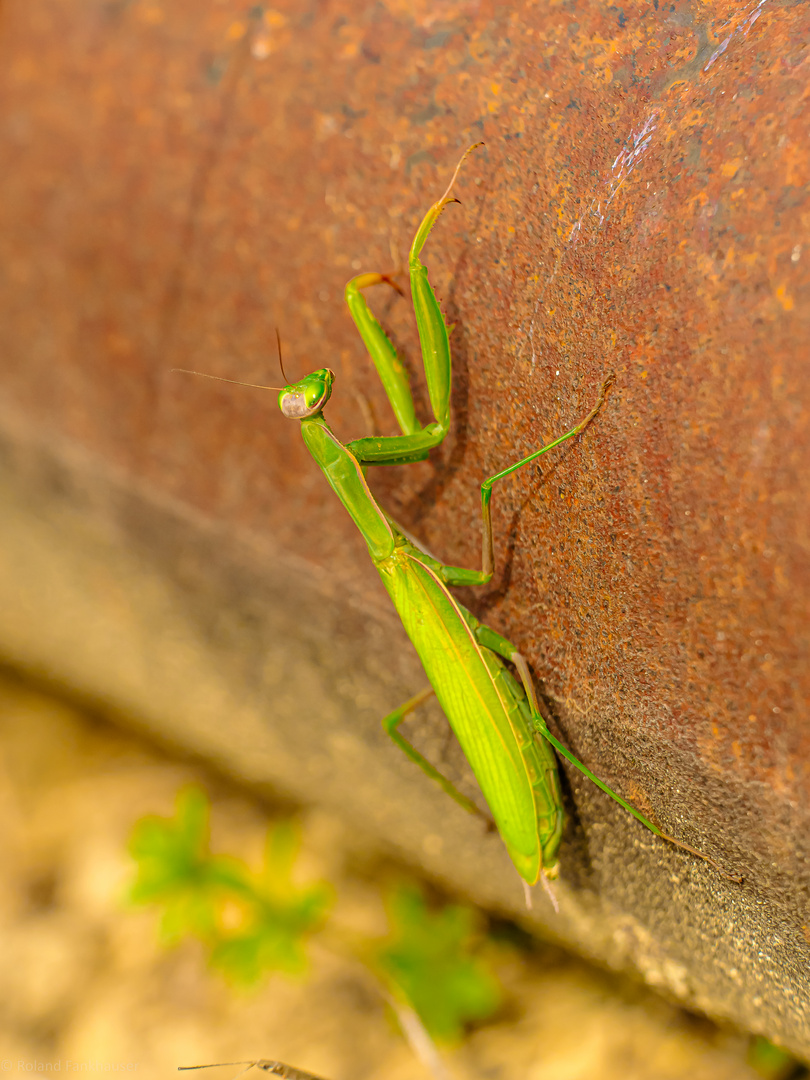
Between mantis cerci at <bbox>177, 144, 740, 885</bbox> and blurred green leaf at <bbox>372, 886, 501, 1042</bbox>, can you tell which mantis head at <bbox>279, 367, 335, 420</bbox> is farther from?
blurred green leaf at <bbox>372, 886, 501, 1042</bbox>

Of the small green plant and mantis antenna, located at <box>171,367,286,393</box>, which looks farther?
the small green plant

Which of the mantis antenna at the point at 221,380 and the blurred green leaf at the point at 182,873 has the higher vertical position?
the mantis antenna at the point at 221,380

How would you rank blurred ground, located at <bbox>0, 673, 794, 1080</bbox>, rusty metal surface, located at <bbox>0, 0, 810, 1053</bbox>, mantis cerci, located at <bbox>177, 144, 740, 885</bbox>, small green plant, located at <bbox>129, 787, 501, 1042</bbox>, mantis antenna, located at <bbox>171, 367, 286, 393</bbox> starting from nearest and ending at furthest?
rusty metal surface, located at <bbox>0, 0, 810, 1053</bbox>
mantis cerci, located at <bbox>177, 144, 740, 885</bbox>
mantis antenna, located at <bbox>171, 367, 286, 393</bbox>
blurred ground, located at <bbox>0, 673, 794, 1080</bbox>
small green plant, located at <bbox>129, 787, 501, 1042</bbox>

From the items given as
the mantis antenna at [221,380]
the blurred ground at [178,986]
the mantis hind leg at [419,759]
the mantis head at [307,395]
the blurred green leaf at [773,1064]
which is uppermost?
the mantis head at [307,395]

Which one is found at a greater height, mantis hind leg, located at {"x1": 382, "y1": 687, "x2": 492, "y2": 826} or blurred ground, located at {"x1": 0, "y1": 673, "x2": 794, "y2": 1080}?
mantis hind leg, located at {"x1": 382, "y1": 687, "x2": 492, "y2": 826}

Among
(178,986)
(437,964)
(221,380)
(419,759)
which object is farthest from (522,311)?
(178,986)

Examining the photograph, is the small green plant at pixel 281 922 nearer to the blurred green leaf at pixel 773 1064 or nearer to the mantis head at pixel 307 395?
the blurred green leaf at pixel 773 1064

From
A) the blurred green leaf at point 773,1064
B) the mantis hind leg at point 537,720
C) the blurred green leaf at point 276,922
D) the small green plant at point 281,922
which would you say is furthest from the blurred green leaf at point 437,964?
the mantis hind leg at point 537,720

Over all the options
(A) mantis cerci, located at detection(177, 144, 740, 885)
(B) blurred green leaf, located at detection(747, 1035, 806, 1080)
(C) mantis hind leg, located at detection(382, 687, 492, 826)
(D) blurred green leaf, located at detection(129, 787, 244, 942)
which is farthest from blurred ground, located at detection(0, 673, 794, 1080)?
(A) mantis cerci, located at detection(177, 144, 740, 885)
